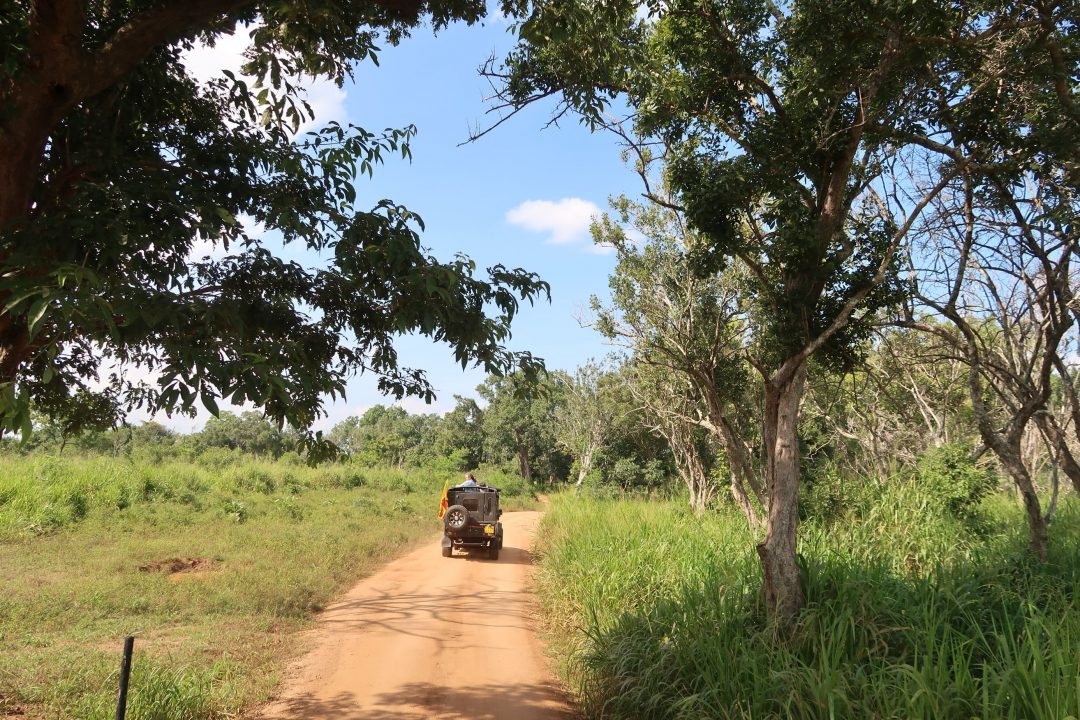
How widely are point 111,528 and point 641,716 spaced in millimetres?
12505

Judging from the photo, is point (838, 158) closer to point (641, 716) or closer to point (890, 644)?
point (890, 644)

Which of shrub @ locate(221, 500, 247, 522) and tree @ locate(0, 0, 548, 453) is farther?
shrub @ locate(221, 500, 247, 522)

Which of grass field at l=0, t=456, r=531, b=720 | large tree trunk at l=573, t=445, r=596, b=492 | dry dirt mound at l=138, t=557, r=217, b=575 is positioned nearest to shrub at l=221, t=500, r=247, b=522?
grass field at l=0, t=456, r=531, b=720

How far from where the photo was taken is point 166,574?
10.0m

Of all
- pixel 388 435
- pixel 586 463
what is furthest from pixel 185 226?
pixel 388 435

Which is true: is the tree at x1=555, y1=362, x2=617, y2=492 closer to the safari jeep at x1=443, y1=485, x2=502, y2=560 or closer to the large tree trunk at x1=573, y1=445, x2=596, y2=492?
the large tree trunk at x1=573, y1=445, x2=596, y2=492

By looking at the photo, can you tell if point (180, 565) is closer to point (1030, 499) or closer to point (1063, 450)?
point (1030, 499)

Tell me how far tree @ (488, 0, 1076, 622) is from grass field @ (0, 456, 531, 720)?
5.58m

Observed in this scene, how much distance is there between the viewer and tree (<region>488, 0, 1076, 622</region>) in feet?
18.8

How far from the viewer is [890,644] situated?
16.9ft

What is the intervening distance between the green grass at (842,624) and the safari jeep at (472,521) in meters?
3.58

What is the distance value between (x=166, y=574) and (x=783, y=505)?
373 inches

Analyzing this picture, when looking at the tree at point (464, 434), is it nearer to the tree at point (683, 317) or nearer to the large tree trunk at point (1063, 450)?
the tree at point (683, 317)

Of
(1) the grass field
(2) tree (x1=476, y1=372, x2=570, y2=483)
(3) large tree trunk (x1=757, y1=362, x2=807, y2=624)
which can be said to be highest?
(2) tree (x1=476, y1=372, x2=570, y2=483)
